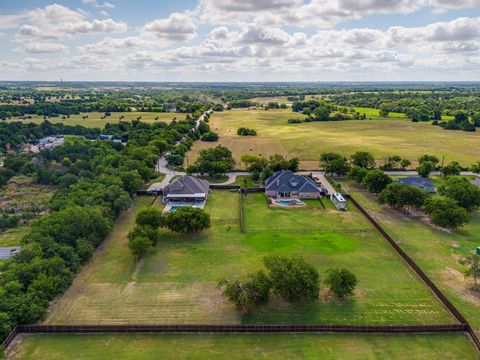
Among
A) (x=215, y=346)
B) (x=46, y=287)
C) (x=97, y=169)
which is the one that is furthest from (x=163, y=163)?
(x=215, y=346)

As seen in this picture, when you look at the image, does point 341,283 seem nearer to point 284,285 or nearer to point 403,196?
point 284,285

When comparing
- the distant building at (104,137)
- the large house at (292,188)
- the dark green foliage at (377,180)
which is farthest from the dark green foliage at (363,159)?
the distant building at (104,137)

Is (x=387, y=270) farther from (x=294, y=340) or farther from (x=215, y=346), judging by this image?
(x=215, y=346)

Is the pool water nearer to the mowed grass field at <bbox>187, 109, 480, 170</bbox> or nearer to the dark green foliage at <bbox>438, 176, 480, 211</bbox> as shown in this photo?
the dark green foliage at <bbox>438, 176, 480, 211</bbox>

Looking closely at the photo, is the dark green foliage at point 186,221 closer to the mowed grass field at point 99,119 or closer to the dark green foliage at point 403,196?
the dark green foliage at point 403,196

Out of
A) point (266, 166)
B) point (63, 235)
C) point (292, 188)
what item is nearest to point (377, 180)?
point (292, 188)

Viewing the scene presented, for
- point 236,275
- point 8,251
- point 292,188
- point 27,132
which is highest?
point 27,132

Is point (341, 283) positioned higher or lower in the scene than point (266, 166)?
lower
